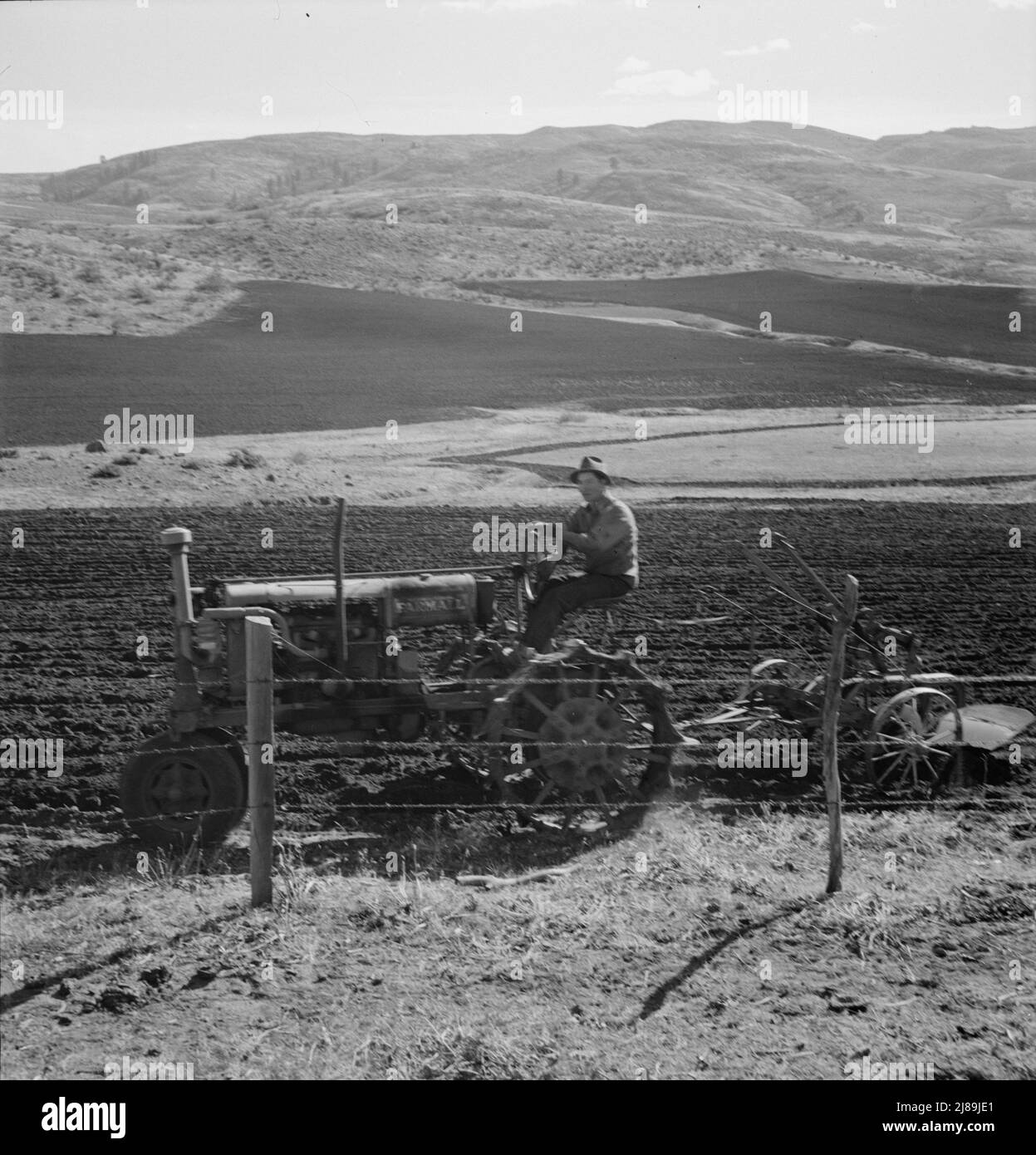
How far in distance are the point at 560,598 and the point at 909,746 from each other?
89.1 inches

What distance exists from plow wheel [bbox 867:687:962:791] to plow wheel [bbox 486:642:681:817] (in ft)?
4.42

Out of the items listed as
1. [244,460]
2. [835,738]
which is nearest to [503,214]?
[244,460]

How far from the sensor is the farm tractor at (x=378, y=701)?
258 inches

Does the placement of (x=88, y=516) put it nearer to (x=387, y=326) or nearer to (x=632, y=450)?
(x=632, y=450)

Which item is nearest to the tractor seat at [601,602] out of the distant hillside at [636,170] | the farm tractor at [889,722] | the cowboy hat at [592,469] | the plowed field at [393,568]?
the cowboy hat at [592,469]

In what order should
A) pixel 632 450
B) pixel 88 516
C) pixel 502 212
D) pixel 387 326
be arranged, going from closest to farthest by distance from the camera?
pixel 88 516, pixel 632 450, pixel 387 326, pixel 502 212

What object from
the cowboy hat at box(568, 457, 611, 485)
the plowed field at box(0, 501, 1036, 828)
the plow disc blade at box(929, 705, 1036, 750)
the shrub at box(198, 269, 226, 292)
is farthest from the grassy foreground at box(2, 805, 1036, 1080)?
the shrub at box(198, 269, 226, 292)

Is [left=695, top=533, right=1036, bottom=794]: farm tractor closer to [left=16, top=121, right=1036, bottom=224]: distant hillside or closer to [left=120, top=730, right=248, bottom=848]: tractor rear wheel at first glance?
[left=120, top=730, right=248, bottom=848]: tractor rear wheel

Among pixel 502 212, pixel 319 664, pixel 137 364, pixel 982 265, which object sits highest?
pixel 502 212

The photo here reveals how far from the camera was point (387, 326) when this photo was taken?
41.4 m

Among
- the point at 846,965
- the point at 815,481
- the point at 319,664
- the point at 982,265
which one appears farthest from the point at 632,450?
the point at 982,265

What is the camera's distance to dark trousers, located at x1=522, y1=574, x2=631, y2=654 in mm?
7121

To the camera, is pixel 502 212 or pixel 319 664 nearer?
pixel 319 664
